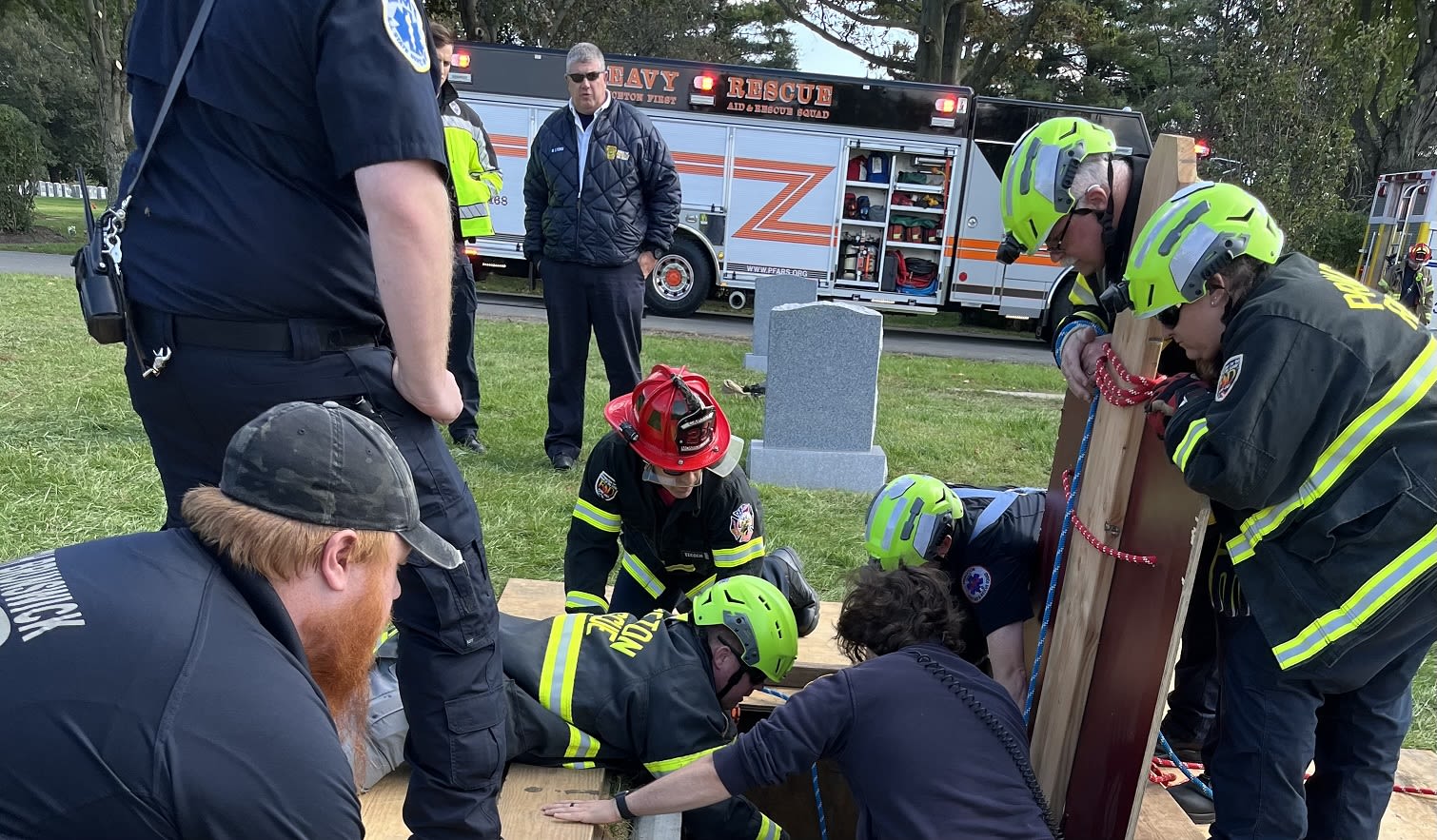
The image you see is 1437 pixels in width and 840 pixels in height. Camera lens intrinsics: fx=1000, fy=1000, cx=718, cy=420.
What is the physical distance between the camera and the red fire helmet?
3.34 meters

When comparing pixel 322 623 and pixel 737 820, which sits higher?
pixel 322 623

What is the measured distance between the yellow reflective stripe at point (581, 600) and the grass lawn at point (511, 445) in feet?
3.11

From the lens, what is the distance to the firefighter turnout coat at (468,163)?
5.22 m

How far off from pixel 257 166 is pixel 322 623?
0.88m

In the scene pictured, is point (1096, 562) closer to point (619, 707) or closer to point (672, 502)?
point (619, 707)

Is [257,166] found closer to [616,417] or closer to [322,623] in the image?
[322,623]

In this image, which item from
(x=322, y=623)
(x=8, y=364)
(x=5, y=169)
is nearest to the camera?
(x=322, y=623)

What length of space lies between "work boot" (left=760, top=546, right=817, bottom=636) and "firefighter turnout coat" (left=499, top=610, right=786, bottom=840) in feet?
2.28

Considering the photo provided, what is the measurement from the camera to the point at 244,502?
4.44 ft

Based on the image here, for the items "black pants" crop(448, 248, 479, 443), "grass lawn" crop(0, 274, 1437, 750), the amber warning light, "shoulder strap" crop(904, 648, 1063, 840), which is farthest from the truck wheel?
"shoulder strap" crop(904, 648, 1063, 840)

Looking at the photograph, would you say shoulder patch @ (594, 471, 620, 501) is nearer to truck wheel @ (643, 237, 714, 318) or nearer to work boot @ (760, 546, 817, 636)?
work boot @ (760, 546, 817, 636)

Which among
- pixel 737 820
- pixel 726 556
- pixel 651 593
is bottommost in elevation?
pixel 737 820

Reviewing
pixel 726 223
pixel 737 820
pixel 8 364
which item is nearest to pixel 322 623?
pixel 737 820

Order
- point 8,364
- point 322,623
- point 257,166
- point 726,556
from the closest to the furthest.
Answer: point 322,623, point 257,166, point 726,556, point 8,364
